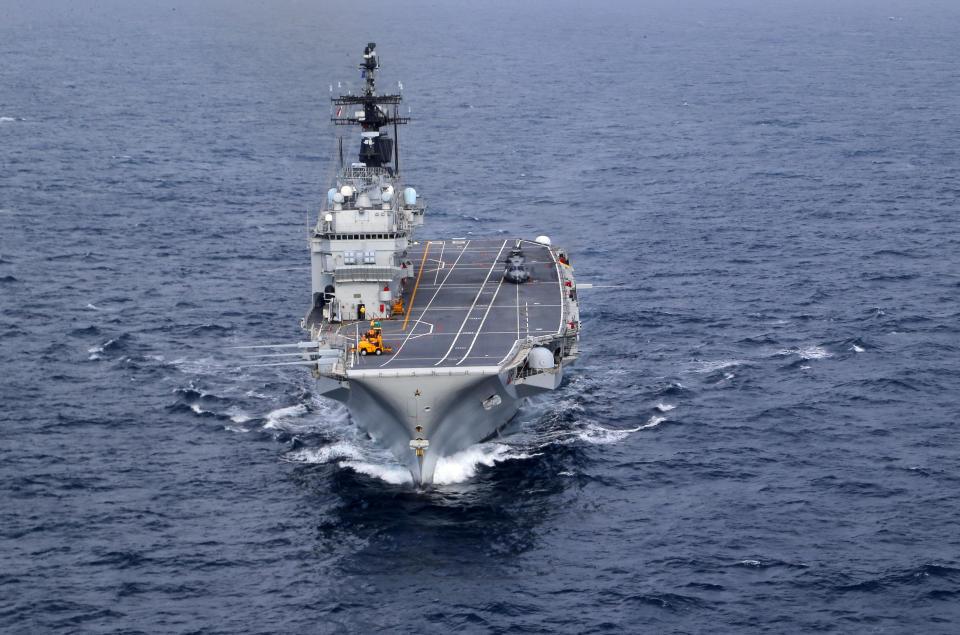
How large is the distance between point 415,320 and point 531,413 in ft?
27.2

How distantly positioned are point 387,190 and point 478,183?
46655 millimetres

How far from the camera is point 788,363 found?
75.2 metres

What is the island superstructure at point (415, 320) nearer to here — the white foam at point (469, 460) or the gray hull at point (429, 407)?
the gray hull at point (429, 407)

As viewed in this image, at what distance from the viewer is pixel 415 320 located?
71125 mm

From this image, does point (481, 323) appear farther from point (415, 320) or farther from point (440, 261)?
point (440, 261)

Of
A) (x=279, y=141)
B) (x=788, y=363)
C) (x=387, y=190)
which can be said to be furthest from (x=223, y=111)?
(x=788, y=363)

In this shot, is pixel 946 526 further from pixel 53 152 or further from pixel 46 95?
pixel 46 95

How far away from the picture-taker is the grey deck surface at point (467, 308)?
65188 millimetres

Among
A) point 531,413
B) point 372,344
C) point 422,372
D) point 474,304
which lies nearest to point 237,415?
point 372,344

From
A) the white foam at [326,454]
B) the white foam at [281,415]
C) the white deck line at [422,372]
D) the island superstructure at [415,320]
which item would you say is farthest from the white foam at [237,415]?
the white deck line at [422,372]

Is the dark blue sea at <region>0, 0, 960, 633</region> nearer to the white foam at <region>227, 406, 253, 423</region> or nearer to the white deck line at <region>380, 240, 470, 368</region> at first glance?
the white foam at <region>227, 406, 253, 423</region>

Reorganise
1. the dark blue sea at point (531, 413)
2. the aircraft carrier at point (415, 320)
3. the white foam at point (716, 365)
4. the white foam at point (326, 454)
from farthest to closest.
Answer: the white foam at point (716, 365)
the white foam at point (326, 454)
the aircraft carrier at point (415, 320)
the dark blue sea at point (531, 413)

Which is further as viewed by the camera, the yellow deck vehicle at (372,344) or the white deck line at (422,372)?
the yellow deck vehicle at (372,344)

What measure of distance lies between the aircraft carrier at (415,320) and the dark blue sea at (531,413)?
3.03 metres
